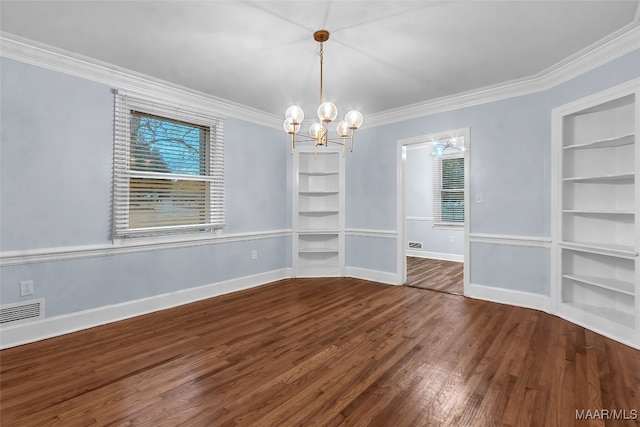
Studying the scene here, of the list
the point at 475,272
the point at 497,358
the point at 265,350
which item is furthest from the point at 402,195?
the point at 265,350

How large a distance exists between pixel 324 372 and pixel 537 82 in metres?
3.86

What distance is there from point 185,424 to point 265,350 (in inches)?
36.5

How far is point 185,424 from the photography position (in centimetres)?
168

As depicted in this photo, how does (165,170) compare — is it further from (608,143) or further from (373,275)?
(608,143)

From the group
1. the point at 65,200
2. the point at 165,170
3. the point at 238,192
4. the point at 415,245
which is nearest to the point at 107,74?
the point at 165,170

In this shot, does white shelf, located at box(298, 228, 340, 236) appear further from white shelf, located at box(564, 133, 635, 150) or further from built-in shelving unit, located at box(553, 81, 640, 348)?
white shelf, located at box(564, 133, 635, 150)

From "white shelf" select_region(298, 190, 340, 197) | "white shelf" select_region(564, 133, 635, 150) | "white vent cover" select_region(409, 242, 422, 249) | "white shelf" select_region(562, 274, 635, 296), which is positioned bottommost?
"white vent cover" select_region(409, 242, 422, 249)

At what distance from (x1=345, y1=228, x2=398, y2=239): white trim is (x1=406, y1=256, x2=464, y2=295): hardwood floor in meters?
0.80

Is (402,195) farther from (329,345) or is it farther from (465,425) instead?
(465,425)

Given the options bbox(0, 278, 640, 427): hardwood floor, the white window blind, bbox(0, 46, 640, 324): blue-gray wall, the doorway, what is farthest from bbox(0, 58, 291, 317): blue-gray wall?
the white window blind

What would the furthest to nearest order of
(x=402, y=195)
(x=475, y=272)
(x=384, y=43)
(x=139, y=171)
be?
1. (x=402, y=195)
2. (x=475, y=272)
3. (x=139, y=171)
4. (x=384, y=43)

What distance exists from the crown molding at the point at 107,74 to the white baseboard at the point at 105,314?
2.36 m

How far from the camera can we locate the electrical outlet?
275 cm

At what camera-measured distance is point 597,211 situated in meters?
3.04
